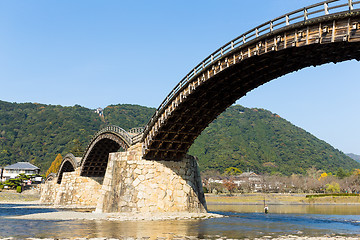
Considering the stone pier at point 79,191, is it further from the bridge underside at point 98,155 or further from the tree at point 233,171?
the tree at point 233,171

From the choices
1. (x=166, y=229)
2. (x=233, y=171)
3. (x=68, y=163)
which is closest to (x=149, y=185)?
(x=166, y=229)

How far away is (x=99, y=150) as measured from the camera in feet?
218

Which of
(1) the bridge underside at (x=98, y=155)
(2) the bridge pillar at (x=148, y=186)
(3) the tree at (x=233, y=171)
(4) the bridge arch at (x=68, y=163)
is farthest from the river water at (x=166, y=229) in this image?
(3) the tree at (x=233, y=171)

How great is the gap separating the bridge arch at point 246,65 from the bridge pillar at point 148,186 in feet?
6.05

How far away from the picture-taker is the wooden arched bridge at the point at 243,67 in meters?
21.2

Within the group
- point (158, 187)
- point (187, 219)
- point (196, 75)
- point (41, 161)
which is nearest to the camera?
point (196, 75)

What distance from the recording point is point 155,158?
42.0 meters

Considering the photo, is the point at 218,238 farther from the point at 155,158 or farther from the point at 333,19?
the point at 155,158

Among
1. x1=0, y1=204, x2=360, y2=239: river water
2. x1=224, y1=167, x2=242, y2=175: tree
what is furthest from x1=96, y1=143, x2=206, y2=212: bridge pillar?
x1=224, y1=167, x2=242, y2=175: tree

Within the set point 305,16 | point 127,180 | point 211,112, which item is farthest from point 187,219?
point 305,16

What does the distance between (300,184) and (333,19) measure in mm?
119050

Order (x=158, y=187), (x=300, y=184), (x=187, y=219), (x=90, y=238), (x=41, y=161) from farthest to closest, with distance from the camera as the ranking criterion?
(x=41, y=161) → (x=300, y=184) → (x=158, y=187) → (x=187, y=219) → (x=90, y=238)

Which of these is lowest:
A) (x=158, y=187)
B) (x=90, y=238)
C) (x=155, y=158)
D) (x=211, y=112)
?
(x=90, y=238)

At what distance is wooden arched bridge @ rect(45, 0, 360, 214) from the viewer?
833 inches
